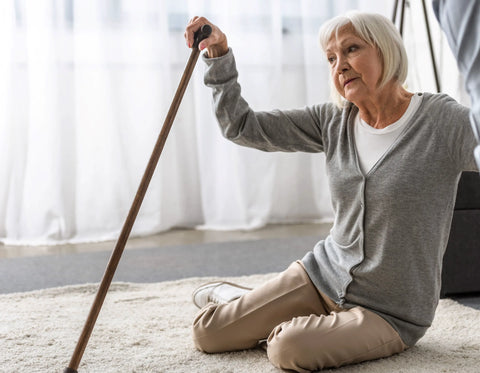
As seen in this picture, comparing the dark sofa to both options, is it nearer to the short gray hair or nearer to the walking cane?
the short gray hair

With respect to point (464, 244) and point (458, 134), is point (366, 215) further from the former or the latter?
point (464, 244)

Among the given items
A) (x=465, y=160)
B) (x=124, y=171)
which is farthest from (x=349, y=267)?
(x=124, y=171)

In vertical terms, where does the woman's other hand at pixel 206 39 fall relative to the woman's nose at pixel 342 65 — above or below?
above

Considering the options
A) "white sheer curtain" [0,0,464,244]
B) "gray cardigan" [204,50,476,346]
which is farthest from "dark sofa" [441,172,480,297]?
"white sheer curtain" [0,0,464,244]

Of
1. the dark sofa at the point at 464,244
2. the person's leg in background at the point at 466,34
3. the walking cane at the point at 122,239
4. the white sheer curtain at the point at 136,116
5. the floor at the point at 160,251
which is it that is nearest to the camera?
the person's leg in background at the point at 466,34

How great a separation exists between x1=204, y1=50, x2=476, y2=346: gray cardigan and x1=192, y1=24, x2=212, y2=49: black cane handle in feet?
0.24

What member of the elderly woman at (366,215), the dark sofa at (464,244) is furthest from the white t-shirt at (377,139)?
the dark sofa at (464,244)

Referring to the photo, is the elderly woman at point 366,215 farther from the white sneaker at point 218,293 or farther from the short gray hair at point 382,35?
the white sneaker at point 218,293

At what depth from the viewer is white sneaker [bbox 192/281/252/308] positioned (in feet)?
→ 5.81

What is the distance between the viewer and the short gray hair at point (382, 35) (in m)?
1.44

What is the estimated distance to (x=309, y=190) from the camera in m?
3.60

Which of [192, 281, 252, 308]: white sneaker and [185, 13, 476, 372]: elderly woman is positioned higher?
[185, 13, 476, 372]: elderly woman

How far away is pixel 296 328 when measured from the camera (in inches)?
55.7

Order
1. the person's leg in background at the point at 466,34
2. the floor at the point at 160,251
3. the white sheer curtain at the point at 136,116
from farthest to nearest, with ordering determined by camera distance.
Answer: the white sheer curtain at the point at 136,116 → the floor at the point at 160,251 → the person's leg in background at the point at 466,34
